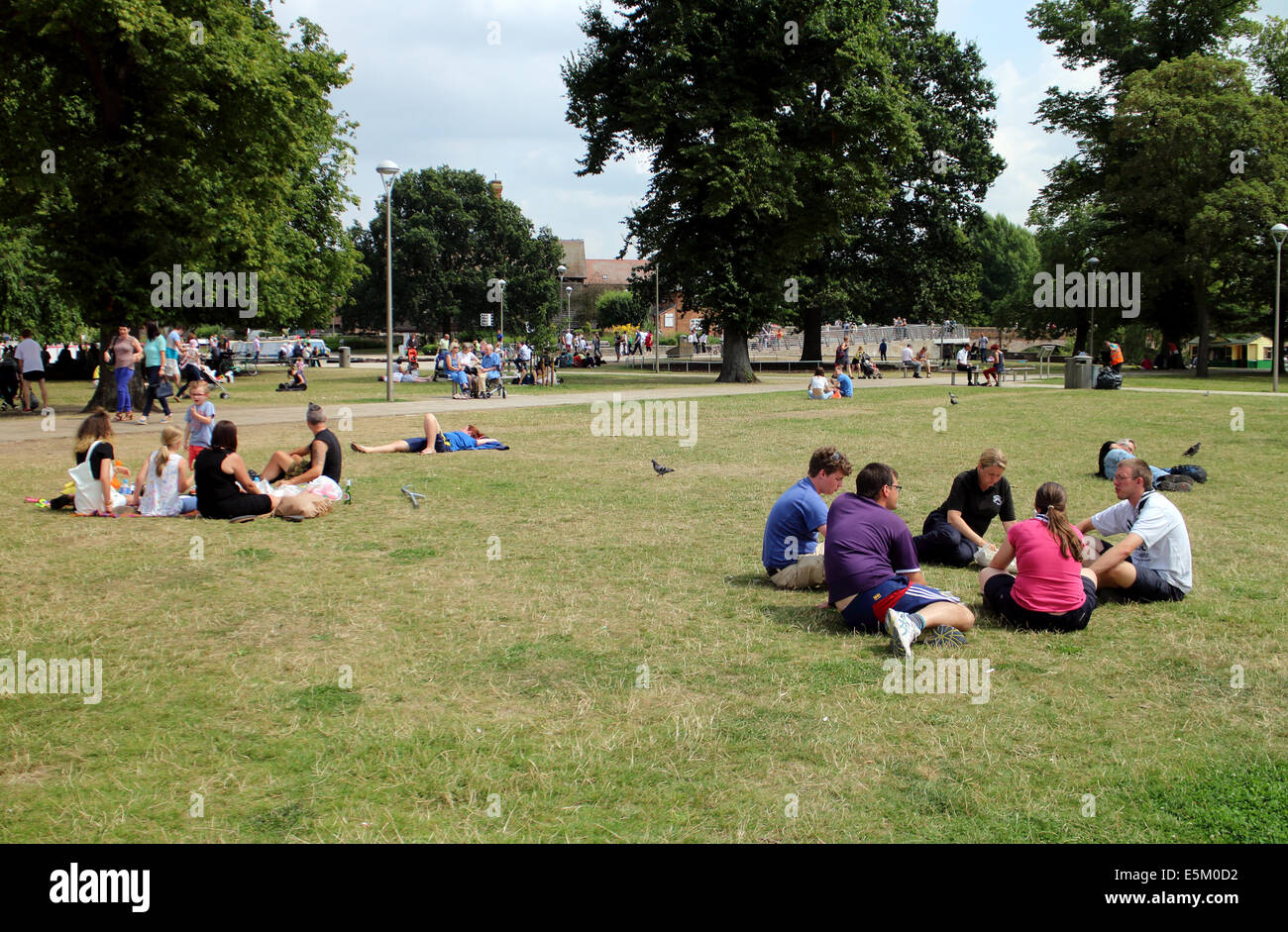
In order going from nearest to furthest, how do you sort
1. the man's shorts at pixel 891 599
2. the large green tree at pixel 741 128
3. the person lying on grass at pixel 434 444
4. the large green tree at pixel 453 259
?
the man's shorts at pixel 891 599, the person lying on grass at pixel 434 444, the large green tree at pixel 741 128, the large green tree at pixel 453 259

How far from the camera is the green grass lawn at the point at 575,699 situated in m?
4.27

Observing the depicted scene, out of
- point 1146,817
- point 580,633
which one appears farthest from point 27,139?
point 1146,817

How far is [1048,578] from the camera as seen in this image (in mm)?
6906

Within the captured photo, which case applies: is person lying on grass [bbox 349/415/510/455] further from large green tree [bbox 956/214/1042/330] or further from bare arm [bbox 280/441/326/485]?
large green tree [bbox 956/214/1042/330]

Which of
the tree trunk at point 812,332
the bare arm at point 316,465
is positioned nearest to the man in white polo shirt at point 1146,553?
the bare arm at point 316,465

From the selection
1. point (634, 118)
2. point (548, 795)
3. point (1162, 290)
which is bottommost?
point (548, 795)

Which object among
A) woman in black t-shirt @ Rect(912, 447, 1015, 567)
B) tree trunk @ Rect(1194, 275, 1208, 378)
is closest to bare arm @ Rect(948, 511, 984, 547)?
woman in black t-shirt @ Rect(912, 447, 1015, 567)

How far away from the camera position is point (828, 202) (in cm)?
3809

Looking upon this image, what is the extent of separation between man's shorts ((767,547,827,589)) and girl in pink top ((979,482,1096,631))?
153cm

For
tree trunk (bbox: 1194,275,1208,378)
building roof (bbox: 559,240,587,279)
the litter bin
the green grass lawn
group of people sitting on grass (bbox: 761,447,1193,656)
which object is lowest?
the green grass lawn

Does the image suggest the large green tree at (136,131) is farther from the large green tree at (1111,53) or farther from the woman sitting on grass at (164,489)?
the large green tree at (1111,53)

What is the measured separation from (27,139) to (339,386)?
1467 centimetres

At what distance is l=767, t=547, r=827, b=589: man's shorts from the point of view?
8.12 m

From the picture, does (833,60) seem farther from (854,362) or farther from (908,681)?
(908,681)
